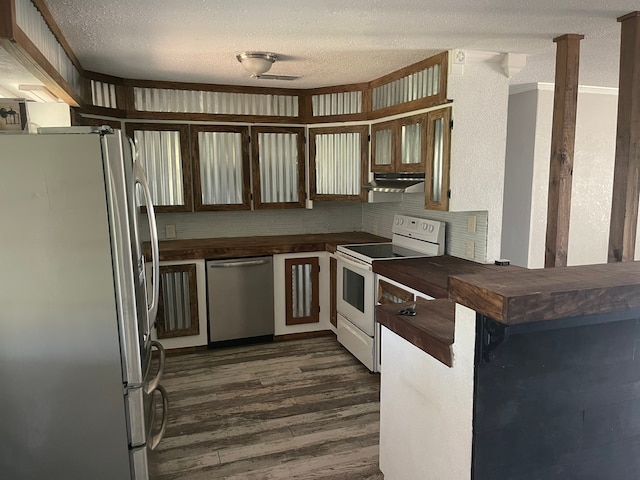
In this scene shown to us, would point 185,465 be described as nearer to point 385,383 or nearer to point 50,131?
point 385,383

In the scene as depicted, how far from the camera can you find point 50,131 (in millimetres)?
1771

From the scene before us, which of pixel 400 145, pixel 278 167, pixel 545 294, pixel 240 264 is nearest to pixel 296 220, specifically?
pixel 278 167

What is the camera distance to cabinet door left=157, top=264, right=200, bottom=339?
385 cm

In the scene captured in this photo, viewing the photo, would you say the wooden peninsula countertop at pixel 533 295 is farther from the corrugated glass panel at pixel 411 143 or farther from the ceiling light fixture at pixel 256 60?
the ceiling light fixture at pixel 256 60

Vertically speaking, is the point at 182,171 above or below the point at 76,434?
above

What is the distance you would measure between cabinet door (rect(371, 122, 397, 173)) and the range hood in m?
0.07

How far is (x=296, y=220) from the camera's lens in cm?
476

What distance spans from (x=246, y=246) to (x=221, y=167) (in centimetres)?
76

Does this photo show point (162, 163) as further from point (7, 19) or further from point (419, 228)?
point (7, 19)

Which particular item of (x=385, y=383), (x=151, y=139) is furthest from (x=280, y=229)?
(x=385, y=383)

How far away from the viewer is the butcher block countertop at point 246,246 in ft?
12.7

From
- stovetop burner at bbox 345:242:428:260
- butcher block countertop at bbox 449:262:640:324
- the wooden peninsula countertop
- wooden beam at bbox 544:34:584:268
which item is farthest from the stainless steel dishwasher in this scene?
butcher block countertop at bbox 449:262:640:324

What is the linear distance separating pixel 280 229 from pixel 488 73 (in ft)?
8.07

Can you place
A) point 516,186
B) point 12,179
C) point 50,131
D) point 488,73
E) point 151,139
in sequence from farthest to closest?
point 516,186
point 151,139
point 488,73
point 50,131
point 12,179
